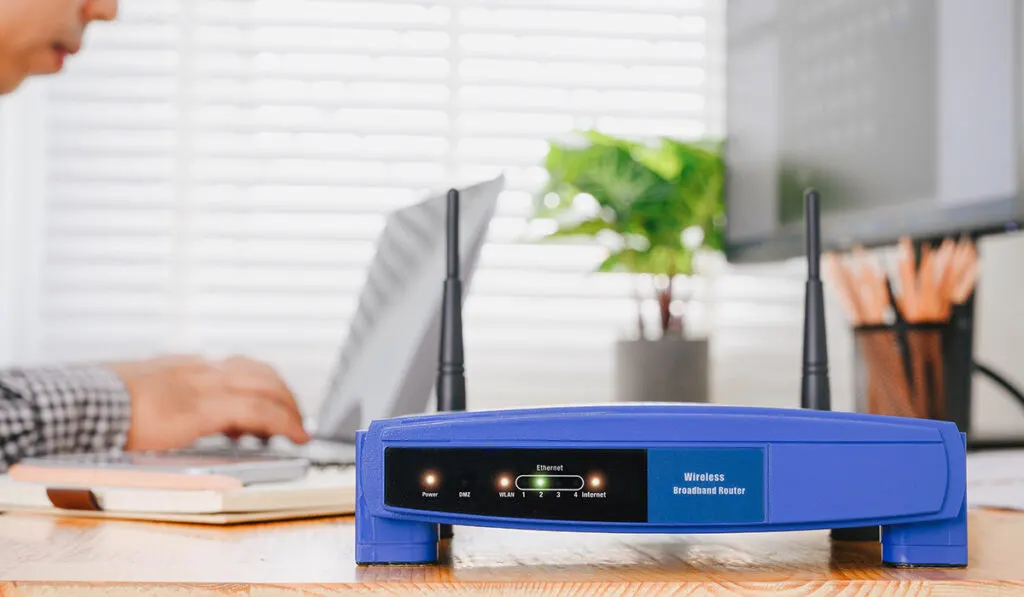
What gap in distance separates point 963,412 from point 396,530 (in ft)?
2.29

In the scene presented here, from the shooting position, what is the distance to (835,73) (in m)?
1.13

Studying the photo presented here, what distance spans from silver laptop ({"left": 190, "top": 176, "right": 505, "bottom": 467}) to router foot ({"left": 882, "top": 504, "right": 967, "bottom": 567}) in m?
0.38

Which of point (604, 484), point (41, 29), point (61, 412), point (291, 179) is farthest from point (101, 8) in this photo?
point (604, 484)

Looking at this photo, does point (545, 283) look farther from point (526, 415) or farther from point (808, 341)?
point (526, 415)

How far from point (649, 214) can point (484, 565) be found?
892mm

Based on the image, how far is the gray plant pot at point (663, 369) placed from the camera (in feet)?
4.12

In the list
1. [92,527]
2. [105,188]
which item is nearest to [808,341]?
[92,527]

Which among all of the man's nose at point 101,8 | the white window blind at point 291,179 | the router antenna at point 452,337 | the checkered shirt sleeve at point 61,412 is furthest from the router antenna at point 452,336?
the white window blind at point 291,179

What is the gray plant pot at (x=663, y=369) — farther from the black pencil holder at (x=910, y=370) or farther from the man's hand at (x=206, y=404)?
the man's hand at (x=206, y=404)

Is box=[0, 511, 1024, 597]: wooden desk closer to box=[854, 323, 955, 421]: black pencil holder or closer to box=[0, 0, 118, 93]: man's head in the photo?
box=[854, 323, 955, 421]: black pencil holder

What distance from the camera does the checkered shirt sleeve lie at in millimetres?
894

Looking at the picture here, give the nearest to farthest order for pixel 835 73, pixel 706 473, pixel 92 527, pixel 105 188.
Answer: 1. pixel 706 473
2. pixel 92 527
3. pixel 835 73
4. pixel 105 188

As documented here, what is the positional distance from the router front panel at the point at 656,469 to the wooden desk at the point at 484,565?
1.0 inches

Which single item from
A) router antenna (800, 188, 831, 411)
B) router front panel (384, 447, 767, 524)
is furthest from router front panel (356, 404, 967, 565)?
router antenna (800, 188, 831, 411)
